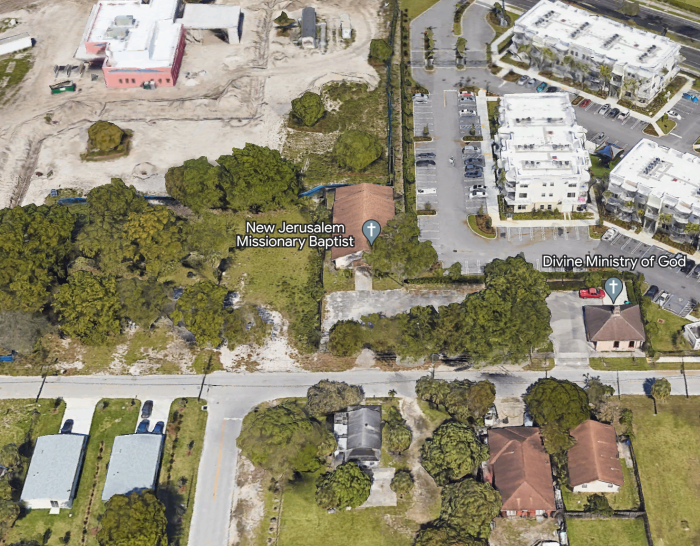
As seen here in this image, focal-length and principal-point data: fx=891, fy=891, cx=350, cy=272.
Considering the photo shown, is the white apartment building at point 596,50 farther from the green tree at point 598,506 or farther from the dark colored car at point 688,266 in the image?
the green tree at point 598,506

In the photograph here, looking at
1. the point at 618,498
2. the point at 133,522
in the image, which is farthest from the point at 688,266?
the point at 133,522

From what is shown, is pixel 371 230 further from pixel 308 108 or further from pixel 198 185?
pixel 308 108

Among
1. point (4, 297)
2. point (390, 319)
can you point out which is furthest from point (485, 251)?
point (4, 297)

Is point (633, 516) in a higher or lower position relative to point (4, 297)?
lower

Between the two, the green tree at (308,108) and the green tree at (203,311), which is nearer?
the green tree at (203,311)

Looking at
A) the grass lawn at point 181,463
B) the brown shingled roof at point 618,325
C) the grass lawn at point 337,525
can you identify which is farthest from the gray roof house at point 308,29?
the grass lawn at point 337,525

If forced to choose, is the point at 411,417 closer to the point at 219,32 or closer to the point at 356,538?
the point at 356,538

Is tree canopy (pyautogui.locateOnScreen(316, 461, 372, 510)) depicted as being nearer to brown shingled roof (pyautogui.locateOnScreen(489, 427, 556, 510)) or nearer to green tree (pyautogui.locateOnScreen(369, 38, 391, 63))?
brown shingled roof (pyautogui.locateOnScreen(489, 427, 556, 510))
